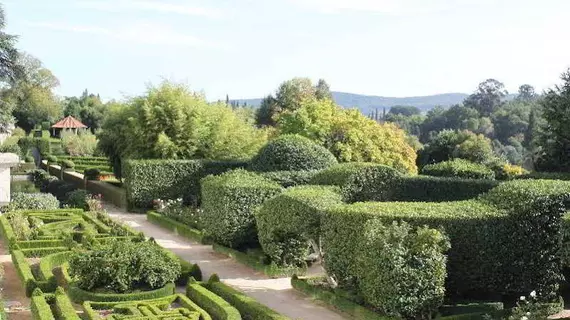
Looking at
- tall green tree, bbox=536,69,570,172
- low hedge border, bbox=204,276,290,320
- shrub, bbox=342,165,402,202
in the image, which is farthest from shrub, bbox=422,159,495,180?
low hedge border, bbox=204,276,290,320

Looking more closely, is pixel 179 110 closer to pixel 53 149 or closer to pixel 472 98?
pixel 53 149

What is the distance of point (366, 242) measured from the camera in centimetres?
1217

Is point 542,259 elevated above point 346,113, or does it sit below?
below

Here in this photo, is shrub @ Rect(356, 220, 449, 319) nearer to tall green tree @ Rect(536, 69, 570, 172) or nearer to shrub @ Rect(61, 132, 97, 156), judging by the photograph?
tall green tree @ Rect(536, 69, 570, 172)

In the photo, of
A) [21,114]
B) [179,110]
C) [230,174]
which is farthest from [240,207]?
[21,114]

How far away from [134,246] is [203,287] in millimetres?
1612

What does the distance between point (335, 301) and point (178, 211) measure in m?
13.6

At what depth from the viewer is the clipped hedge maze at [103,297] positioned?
39.2ft

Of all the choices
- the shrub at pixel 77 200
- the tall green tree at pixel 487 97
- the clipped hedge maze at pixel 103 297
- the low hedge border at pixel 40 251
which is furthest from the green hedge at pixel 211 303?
the tall green tree at pixel 487 97

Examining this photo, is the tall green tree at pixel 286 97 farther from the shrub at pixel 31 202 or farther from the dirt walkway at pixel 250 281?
the dirt walkway at pixel 250 281

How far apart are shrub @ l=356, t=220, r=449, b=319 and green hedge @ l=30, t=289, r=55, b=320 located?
5.39m

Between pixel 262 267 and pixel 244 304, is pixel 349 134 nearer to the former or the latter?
pixel 262 267

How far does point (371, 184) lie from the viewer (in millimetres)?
18344

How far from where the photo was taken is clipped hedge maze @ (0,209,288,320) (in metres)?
12.0
